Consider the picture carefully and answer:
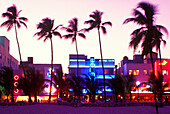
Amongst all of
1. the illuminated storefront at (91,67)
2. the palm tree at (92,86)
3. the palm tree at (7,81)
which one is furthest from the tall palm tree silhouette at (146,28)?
the illuminated storefront at (91,67)

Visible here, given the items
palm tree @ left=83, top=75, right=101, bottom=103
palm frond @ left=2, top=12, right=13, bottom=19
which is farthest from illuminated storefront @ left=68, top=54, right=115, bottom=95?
palm frond @ left=2, top=12, right=13, bottom=19

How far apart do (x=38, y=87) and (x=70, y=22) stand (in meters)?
13.7

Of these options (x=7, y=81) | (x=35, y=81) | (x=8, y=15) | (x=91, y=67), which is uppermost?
(x=8, y=15)

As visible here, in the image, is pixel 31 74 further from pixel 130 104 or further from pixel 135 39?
pixel 135 39

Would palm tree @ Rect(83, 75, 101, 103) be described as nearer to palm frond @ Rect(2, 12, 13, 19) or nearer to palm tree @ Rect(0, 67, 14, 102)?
palm tree @ Rect(0, 67, 14, 102)

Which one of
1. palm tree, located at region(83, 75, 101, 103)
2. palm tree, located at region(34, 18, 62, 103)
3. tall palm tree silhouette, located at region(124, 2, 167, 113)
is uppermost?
palm tree, located at region(34, 18, 62, 103)

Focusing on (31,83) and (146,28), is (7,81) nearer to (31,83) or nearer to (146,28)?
(31,83)

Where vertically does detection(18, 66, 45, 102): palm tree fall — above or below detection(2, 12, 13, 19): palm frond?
below

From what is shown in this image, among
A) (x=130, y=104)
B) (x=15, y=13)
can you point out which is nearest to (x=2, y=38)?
(x=15, y=13)

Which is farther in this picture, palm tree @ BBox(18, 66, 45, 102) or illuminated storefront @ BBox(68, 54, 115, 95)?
illuminated storefront @ BBox(68, 54, 115, 95)

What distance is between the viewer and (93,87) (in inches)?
2056

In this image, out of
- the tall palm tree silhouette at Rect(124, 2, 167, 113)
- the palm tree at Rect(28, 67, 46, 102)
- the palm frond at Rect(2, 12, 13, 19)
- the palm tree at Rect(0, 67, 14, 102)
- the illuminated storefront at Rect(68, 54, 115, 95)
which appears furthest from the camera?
the illuminated storefront at Rect(68, 54, 115, 95)

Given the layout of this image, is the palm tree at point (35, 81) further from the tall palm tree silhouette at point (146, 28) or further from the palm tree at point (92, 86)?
the tall palm tree silhouette at point (146, 28)

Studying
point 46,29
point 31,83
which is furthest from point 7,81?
point 46,29
